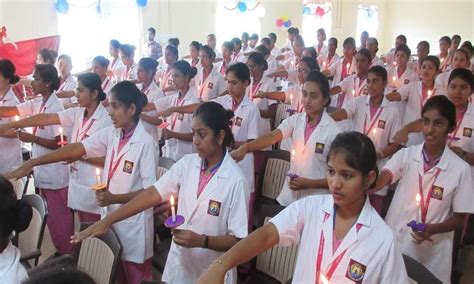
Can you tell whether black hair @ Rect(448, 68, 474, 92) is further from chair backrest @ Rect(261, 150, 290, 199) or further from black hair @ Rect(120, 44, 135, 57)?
black hair @ Rect(120, 44, 135, 57)

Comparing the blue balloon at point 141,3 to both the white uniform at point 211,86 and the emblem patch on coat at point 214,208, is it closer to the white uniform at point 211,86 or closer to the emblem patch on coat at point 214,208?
the white uniform at point 211,86

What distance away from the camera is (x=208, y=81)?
5926 mm

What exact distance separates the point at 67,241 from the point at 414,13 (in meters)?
15.5

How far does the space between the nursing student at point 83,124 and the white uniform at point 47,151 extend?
0.36m

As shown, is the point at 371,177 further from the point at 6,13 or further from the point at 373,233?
the point at 6,13

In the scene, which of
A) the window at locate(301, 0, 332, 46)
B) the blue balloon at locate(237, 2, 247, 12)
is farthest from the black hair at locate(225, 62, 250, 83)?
the window at locate(301, 0, 332, 46)

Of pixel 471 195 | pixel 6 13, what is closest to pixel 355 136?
pixel 471 195

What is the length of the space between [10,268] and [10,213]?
0.23 m

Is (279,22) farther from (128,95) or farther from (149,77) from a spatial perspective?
(128,95)

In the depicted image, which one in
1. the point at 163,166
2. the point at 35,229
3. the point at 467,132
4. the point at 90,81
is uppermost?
the point at 90,81

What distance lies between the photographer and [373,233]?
159cm

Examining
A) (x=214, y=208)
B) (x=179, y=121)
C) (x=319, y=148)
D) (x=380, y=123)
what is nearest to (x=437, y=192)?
(x=319, y=148)

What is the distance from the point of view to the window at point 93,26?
910 centimetres

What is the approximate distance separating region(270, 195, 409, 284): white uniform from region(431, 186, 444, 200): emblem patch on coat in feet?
3.23
